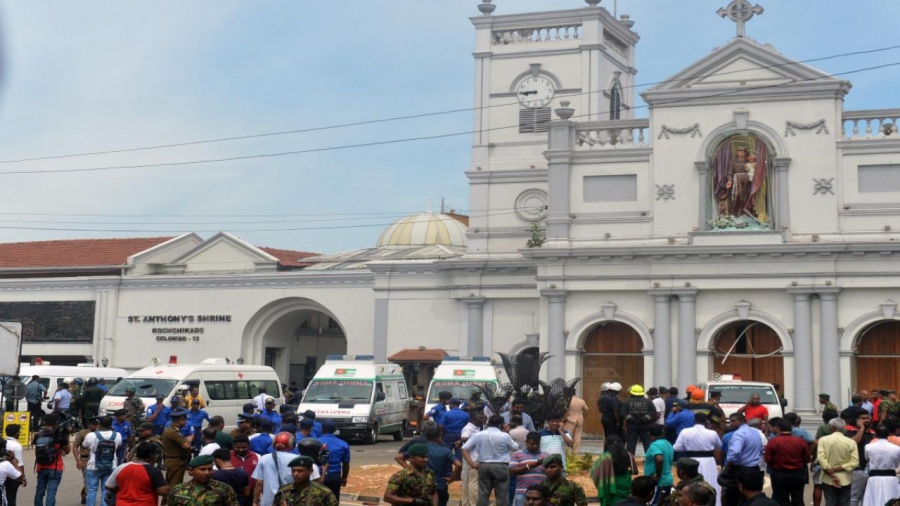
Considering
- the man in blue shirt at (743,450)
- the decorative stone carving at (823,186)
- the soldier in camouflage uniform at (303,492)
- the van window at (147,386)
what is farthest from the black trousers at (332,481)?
the decorative stone carving at (823,186)

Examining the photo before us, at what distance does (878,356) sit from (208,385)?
64.7 feet

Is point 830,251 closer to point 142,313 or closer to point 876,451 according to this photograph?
point 876,451

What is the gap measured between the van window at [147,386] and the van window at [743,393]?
13.6 m

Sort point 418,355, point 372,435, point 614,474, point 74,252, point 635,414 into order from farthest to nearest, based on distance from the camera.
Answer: point 74,252 → point 418,355 → point 372,435 → point 635,414 → point 614,474

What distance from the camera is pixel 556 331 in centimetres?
3891

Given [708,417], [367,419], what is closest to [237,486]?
[708,417]

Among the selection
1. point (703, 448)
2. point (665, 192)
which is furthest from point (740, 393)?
point (703, 448)

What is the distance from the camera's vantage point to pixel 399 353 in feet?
144

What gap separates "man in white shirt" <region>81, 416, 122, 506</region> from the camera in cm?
1714

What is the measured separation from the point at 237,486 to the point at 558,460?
3534 millimetres

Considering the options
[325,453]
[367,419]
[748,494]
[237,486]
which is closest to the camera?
[748,494]

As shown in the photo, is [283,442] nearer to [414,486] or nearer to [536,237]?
[414,486]

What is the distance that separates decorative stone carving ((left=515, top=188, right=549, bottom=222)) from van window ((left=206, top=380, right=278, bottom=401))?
40.1 ft

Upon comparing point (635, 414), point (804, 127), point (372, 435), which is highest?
point (804, 127)
